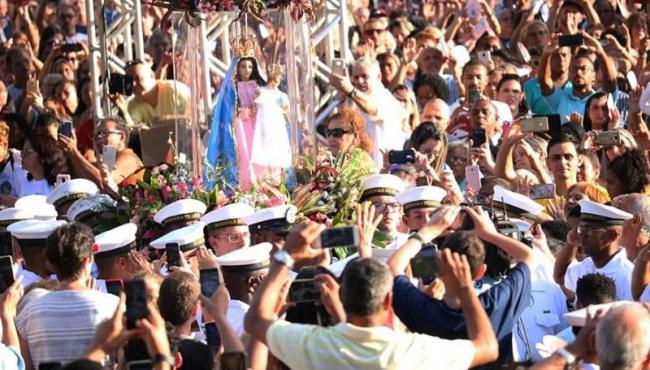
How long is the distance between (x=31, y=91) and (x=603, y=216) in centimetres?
801

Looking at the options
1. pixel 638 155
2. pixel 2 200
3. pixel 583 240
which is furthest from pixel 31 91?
pixel 583 240

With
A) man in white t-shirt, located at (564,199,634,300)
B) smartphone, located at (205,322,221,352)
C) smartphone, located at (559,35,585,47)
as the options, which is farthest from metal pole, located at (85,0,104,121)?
smartphone, located at (205,322,221,352)

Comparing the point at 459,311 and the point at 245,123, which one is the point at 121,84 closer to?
the point at 245,123

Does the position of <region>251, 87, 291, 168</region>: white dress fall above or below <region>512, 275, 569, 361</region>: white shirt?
above

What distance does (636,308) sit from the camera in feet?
22.8

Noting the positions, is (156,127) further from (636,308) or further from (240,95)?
(636,308)

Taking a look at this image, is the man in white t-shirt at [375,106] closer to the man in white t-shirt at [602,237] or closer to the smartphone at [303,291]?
the man in white t-shirt at [602,237]

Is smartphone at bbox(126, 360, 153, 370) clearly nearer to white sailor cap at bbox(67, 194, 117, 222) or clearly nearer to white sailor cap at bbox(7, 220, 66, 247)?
white sailor cap at bbox(7, 220, 66, 247)

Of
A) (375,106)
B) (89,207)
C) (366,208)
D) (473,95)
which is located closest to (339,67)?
(375,106)

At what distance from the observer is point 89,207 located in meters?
12.3

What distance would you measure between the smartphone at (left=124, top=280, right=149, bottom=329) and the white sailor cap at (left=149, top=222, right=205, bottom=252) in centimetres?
276

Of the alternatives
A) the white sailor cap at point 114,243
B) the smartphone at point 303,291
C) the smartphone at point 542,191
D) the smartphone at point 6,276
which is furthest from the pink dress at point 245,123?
the smartphone at point 303,291

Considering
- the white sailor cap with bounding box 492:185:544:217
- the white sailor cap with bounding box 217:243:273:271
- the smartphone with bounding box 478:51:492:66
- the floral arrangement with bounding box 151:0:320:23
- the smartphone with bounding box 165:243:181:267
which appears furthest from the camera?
the smartphone with bounding box 478:51:492:66

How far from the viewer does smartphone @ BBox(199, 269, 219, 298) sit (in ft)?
26.4
